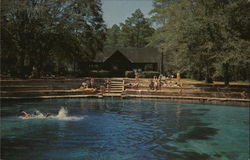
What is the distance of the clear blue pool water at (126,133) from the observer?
10844 millimetres

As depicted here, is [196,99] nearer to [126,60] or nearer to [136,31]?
[126,60]

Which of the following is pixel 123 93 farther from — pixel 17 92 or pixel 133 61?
pixel 133 61

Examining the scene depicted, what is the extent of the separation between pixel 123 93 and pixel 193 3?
1364 centimetres

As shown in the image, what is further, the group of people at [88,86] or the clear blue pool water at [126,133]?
the group of people at [88,86]

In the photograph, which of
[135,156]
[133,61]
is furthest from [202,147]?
[133,61]

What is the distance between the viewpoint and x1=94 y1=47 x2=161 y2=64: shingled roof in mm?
53469

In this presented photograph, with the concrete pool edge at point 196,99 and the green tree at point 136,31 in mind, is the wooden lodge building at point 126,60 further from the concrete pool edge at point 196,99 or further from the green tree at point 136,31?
the green tree at point 136,31

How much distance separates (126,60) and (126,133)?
39312 millimetres

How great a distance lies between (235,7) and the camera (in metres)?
26.7

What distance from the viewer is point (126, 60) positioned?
52.6 meters

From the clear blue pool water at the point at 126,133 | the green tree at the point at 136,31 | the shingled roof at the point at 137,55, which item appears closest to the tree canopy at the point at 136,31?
the green tree at the point at 136,31

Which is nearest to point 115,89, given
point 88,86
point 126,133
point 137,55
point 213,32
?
point 88,86

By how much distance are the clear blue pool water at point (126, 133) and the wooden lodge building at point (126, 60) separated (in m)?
29.9

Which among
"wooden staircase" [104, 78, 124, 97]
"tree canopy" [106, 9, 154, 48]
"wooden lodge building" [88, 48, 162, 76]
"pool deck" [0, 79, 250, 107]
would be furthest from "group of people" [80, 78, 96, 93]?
"tree canopy" [106, 9, 154, 48]
